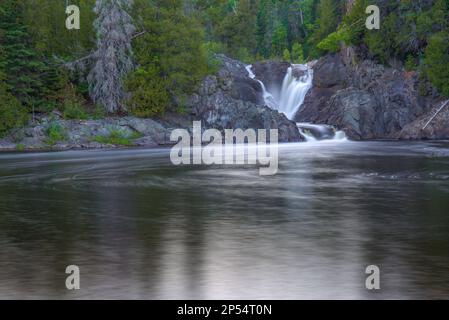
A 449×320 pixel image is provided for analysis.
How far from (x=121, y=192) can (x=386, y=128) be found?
172 feet

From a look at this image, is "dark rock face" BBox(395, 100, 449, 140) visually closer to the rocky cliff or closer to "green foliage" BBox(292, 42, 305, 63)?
the rocky cliff

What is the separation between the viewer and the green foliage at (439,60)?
62938mm

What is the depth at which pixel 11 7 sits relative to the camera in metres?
58.3

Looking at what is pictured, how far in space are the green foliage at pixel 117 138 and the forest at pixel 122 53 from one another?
3846mm

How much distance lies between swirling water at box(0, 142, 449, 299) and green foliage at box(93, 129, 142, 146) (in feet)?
92.1

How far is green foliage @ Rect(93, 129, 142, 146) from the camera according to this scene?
58594 mm

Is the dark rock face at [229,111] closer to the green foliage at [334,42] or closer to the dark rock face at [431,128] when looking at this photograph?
the dark rock face at [431,128]

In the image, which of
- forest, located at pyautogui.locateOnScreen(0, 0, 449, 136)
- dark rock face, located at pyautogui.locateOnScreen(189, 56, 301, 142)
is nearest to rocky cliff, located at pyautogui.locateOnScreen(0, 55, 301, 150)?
dark rock face, located at pyautogui.locateOnScreen(189, 56, 301, 142)

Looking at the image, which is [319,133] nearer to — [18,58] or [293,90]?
[293,90]

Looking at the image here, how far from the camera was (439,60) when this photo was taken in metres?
64.1

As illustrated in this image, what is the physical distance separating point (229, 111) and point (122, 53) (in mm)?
13439

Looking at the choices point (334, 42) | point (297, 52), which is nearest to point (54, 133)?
point (334, 42)

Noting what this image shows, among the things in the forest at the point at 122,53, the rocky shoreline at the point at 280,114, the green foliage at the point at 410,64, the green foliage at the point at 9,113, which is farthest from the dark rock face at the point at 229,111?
the green foliage at the point at 9,113

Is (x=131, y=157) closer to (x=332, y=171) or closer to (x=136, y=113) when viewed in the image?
(x=332, y=171)
